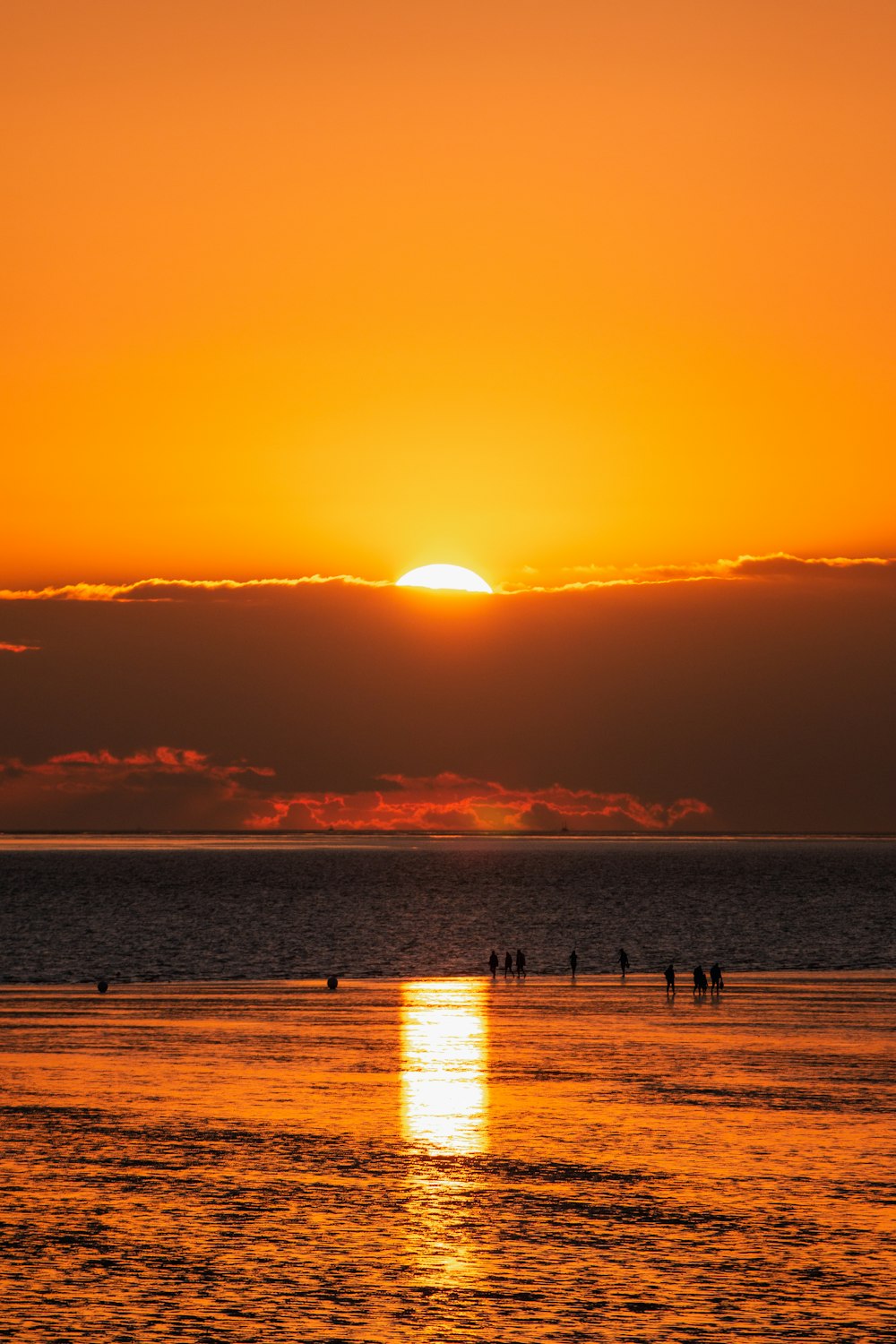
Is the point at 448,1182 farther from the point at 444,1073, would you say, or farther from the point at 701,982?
the point at 701,982

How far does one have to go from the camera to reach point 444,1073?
5178 cm

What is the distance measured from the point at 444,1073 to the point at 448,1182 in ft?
50.3

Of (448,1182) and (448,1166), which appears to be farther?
(448,1166)

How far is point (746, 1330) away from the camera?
25.8 meters

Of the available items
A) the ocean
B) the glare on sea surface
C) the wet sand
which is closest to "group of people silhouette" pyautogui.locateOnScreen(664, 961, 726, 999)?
the ocean

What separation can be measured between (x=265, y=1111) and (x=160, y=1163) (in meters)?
6.62

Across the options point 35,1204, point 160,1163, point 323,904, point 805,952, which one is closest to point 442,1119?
point 160,1163

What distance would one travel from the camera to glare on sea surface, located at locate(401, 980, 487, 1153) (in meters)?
42.1

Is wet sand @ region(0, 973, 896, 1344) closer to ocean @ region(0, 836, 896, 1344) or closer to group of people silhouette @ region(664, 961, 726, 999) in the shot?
ocean @ region(0, 836, 896, 1344)

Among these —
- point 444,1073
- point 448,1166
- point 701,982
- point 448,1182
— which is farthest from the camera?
point 701,982

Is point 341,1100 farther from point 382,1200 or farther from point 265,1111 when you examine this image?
point 382,1200

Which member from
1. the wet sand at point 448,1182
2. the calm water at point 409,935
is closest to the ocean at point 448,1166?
the wet sand at point 448,1182

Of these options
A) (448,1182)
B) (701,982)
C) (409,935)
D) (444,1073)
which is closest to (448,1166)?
(448,1182)

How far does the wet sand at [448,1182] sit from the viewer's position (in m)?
27.0
